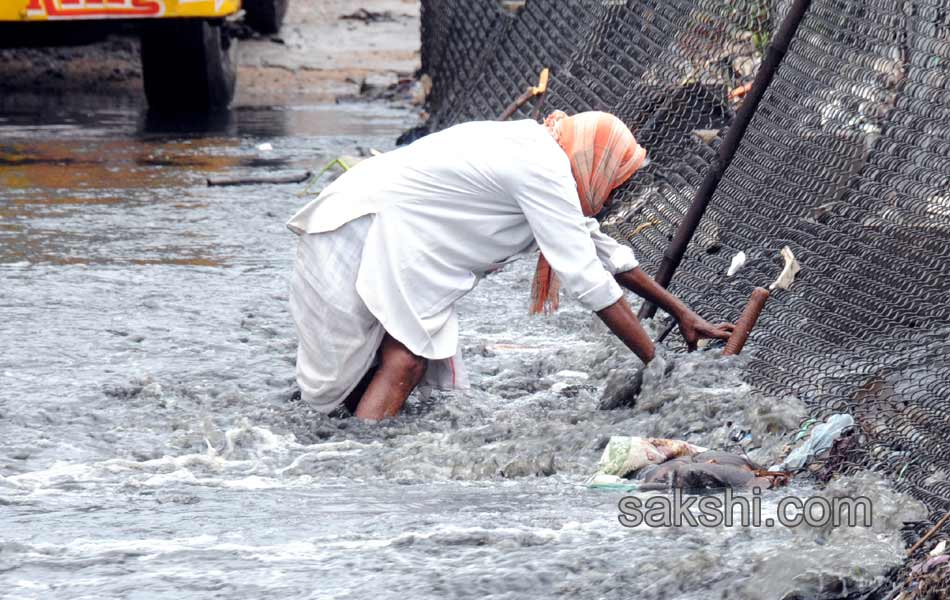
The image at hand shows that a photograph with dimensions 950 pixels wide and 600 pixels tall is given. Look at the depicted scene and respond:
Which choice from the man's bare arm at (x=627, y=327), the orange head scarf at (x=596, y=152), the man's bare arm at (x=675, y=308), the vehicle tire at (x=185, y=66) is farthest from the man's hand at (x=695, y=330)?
the vehicle tire at (x=185, y=66)

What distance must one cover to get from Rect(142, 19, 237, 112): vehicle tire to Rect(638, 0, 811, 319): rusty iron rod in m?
7.45

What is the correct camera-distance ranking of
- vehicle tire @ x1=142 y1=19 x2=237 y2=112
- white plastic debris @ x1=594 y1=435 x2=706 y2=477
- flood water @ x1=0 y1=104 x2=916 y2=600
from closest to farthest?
flood water @ x1=0 y1=104 x2=916 y2=600 < white plastic debris @ x1=594 y1=435 x2=706 y2=477 < vehicle tire @ x1=142 y1=19 x2=237 y2=112

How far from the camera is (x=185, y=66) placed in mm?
12562

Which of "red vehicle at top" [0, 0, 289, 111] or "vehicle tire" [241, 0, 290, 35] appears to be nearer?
"red vehicle at top" [0, 0, 289, 111]

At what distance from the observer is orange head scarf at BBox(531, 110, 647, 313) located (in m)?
4.47

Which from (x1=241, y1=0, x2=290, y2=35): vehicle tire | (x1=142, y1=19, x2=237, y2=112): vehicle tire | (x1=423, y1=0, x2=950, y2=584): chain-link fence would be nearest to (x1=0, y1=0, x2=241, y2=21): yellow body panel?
(x1=142, y1=19, x2=237, y2=112): vehicle tire

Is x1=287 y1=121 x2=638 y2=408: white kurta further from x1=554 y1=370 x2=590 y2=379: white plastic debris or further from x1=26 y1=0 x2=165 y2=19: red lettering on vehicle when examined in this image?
x1=26 y1=0 x2=165 y2=19: red lettering on vehicle

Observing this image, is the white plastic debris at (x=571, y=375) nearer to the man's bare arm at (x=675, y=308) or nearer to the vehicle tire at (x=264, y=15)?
the man's bare arm at (x=675, y=308)

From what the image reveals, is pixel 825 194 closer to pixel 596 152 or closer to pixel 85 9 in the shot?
pixel 596 152

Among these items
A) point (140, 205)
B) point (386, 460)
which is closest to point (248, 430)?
point (386, 460)

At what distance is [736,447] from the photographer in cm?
434

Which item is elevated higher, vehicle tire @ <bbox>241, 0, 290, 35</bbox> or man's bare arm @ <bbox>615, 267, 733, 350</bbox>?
man's bare arm @ <bbox>615, 267, 733, 350</bbox>

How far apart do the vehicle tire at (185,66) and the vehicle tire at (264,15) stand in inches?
110

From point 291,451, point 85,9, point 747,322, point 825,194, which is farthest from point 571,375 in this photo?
point 85,9
